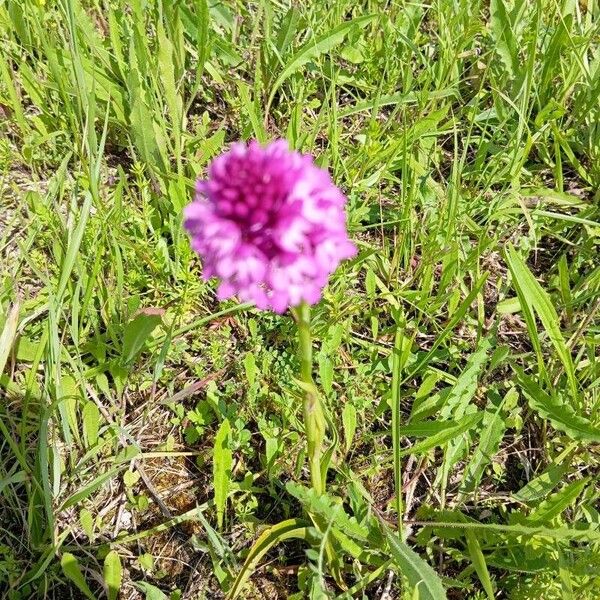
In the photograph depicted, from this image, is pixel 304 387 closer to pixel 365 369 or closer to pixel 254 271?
pixel 254 271

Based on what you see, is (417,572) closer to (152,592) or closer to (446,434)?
(446,434)

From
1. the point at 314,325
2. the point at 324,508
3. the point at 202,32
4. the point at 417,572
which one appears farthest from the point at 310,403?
the point at 202,32

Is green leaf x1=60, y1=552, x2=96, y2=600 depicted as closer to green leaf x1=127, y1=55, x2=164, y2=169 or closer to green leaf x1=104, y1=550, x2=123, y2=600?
green leaf x1=104, y1=550, x2=123, y2=600

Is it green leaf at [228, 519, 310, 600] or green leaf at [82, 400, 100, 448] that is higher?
green leaf at [82, 400, 100, 448]

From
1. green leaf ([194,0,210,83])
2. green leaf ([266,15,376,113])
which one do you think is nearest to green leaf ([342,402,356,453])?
green leaf ([266,15,376,113])

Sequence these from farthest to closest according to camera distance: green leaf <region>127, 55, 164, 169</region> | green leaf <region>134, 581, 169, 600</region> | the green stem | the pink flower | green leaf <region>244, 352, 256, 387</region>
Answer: green leaf <region>127, 55, 164, 169</region> → green leaf <region>244, 352, 256, 387</region> → green leaf <region>134, 581, 169, 600</region> → the green stem → the pink flower
